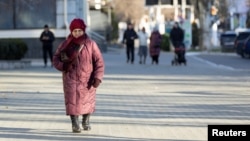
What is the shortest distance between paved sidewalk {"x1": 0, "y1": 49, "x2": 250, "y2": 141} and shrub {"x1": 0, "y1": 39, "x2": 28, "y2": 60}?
17.1 ft

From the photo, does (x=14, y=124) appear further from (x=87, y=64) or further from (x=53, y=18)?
(x=53, y=18)

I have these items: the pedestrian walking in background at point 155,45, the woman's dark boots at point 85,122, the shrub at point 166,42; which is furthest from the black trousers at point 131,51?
the shrub at point 166,42

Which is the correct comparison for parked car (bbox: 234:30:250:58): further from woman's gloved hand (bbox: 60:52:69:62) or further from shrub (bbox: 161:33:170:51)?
woman's gloved hand (bbox: 60:52:69:62)

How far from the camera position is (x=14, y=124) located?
12.9m

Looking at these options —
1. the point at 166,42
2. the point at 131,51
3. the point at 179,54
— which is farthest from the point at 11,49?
the point at 166,42

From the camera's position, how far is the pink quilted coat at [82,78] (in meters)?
11.6

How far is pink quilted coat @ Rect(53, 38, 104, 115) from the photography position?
1159cm

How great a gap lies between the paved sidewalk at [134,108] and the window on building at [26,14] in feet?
43.0

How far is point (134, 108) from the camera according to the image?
1519 centimetres

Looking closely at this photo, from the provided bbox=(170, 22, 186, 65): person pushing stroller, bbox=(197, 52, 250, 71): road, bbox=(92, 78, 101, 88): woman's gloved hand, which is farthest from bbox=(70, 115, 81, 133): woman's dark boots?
bbox=(170, 22, 186, 65): person pushing stroller

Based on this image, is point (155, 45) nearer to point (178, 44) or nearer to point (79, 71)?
point (178, 44)

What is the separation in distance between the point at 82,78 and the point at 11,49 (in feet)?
59.1

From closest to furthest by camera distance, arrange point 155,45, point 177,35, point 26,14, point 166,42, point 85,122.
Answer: point 85,122 → point 177,35 → point 155,45 → point 26,14 → point 166,42

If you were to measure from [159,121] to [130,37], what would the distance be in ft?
63.5
